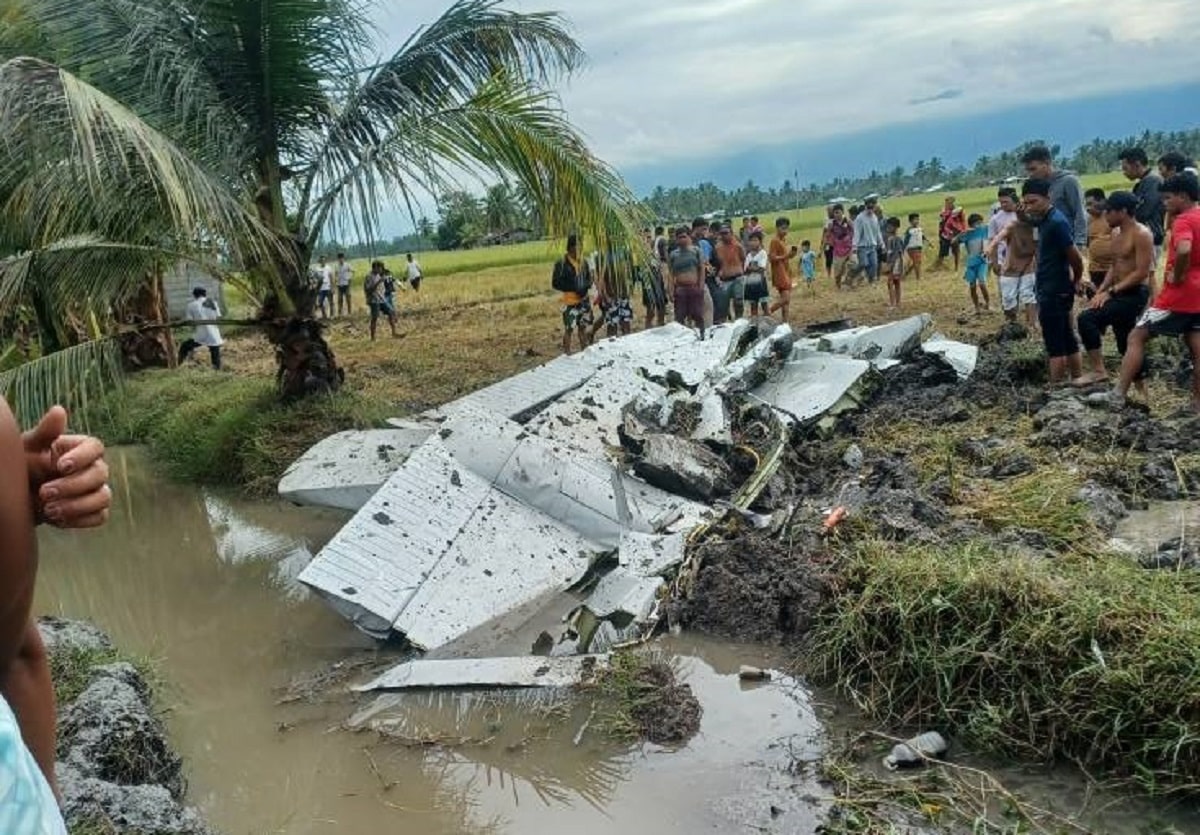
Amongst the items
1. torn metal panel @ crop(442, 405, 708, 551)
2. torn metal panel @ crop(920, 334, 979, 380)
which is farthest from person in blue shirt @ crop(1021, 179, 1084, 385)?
torn metal panel @ crop(442, 405, 708, 551)

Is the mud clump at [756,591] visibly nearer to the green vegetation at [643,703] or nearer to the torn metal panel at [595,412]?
the green vegetation at [643,703]

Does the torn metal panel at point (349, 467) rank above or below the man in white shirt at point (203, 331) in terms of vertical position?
below

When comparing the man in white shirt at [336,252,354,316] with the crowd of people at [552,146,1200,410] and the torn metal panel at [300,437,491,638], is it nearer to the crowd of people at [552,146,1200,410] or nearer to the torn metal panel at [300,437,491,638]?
the crowd of people at [552,146,1200,410]

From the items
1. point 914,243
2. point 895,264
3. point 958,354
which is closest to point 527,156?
point 958,354

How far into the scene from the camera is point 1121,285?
22.2ft

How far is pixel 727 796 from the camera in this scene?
3473 mm

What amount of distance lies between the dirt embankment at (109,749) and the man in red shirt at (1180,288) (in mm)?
5961

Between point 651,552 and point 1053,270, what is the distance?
3874 mm

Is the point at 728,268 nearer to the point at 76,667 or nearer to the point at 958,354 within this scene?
the point at 958,354

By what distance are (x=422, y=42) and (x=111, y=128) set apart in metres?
2.95

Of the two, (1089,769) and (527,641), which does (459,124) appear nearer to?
(527,641)

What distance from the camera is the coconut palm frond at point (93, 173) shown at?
5328mm

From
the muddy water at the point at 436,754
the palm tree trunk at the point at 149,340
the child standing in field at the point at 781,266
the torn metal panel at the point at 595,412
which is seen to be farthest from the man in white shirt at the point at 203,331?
the muddy water at the point at 436,754

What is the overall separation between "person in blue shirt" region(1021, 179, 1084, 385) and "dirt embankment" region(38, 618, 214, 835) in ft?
20.5
